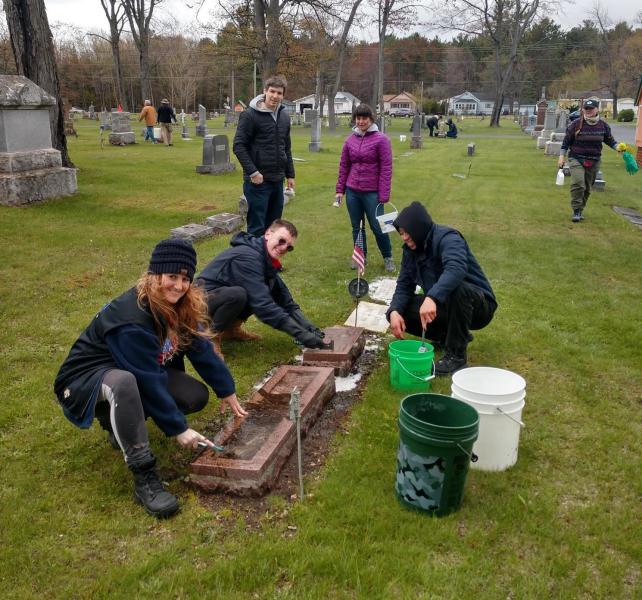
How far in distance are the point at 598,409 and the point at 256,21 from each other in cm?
2357

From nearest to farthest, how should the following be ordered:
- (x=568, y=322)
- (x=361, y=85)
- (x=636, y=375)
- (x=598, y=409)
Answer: (x=598, y=409) → (x=636, y=375) → (x=568, y=322) → (x=361, y=85)

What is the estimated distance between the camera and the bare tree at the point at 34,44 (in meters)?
10.7

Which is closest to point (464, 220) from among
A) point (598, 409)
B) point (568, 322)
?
point (568, 322)

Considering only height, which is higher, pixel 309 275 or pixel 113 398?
pixel 113 398

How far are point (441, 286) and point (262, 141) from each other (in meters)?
3.50

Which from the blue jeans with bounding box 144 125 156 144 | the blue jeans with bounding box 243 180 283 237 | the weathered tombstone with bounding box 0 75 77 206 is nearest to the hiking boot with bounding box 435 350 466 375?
the blue jeans with bounding box 243 180 283 237

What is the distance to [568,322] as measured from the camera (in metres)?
5.36

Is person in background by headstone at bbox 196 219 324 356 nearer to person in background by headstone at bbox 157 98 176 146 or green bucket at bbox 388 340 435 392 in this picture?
green bucket at bbox 388 340 435 392

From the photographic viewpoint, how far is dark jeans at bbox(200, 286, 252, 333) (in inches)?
166

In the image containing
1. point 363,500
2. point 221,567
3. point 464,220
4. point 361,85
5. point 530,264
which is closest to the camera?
point 221,567

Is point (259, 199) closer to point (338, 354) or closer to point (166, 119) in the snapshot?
point (338, 354)

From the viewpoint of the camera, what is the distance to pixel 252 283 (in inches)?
166

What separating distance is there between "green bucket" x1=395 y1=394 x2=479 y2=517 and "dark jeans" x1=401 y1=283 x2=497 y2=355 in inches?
50.9

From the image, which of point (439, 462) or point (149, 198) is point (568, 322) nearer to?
point (439, 462)
